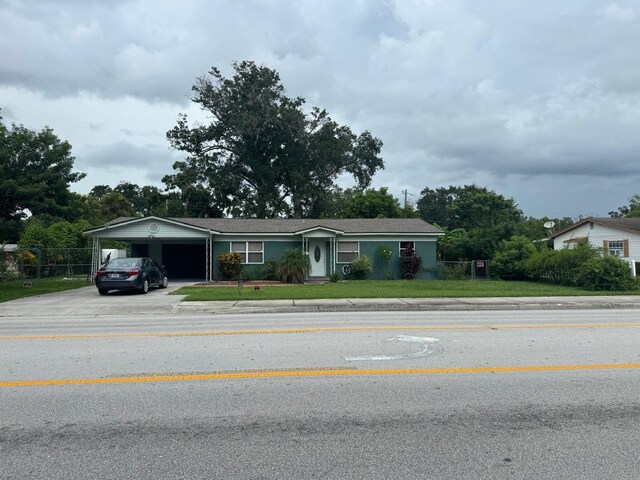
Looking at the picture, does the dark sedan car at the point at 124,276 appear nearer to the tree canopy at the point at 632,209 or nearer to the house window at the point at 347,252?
the house window at the point at 347,252

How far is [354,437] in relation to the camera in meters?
4.36

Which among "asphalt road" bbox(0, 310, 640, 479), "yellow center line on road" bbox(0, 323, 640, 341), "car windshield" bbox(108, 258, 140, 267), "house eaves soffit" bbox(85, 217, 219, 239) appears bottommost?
"asphalt road" bbox(0, 310, 640, 479)

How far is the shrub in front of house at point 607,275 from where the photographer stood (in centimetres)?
2034

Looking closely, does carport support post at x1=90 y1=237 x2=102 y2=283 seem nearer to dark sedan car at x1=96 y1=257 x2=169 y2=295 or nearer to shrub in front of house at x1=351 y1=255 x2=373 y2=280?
dark sedan car at x1=96 y1=257 x2=169 y2=295

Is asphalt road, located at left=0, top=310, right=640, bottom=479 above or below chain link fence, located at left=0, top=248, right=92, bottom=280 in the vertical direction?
below

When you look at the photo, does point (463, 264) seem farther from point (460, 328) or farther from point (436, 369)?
point (436, 369)

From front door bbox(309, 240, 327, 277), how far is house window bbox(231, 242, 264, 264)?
2.73 meters

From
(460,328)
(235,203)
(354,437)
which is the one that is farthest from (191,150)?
(354,437)

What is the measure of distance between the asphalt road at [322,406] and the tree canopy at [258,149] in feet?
129

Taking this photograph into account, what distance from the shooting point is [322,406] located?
202 inches

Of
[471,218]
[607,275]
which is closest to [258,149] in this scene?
[471,218]

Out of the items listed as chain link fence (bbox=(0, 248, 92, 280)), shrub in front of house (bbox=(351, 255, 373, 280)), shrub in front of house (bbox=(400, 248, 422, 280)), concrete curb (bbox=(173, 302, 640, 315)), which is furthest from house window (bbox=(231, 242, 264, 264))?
concrete curb (bbox=(173, 302, 640, 315))

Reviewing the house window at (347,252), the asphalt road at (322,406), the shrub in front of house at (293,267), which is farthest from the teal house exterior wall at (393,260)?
the asphalt road at (322,406)

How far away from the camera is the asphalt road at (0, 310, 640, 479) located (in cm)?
389
